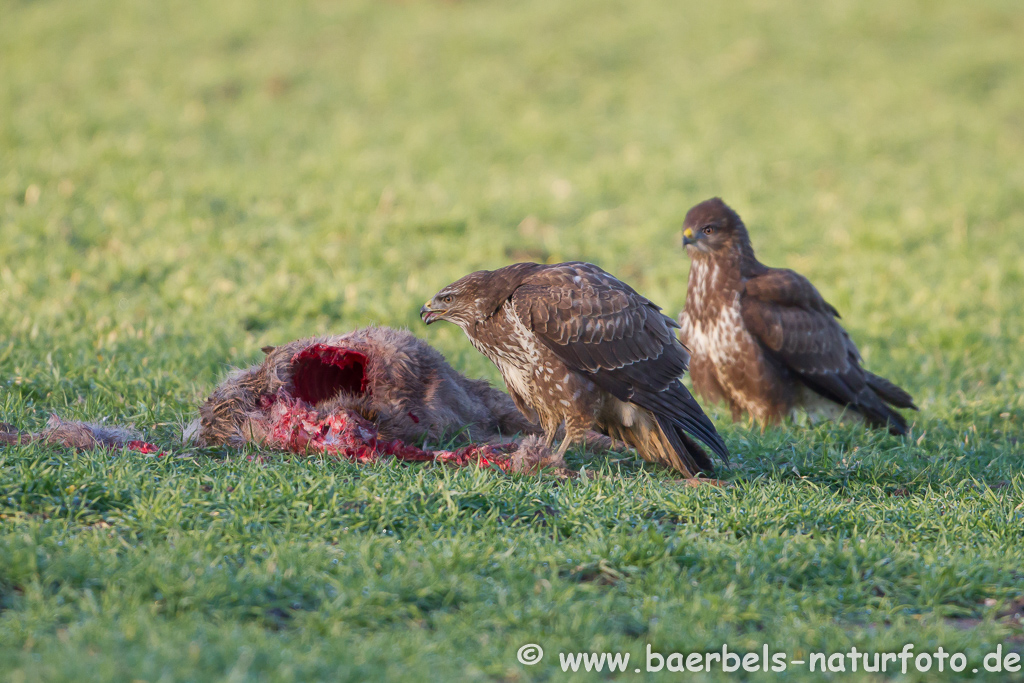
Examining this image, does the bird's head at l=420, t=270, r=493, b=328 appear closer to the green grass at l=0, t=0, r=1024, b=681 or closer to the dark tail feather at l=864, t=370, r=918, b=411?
the green grass at l=0, t=0, r=1024, b=681

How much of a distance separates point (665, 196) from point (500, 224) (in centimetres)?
226

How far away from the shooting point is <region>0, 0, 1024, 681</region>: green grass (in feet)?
11.8

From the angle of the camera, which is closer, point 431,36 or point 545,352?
point 545,352

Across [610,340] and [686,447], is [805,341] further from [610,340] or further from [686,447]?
[610,340]

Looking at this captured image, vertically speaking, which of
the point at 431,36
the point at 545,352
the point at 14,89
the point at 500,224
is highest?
the point at 431,36

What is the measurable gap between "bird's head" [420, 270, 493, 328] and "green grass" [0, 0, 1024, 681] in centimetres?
92

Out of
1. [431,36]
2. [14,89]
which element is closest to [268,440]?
[14,89]

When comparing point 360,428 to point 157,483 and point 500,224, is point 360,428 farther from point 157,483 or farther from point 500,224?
point 500,224

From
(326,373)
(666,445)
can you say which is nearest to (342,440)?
(326,373)

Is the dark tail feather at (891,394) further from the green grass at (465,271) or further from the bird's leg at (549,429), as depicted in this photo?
the bird's leg at (549,429)

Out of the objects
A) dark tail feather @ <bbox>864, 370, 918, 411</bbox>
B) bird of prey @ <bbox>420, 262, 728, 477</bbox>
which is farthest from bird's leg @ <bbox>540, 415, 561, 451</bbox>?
dark tail feather @ <bbox>864, 370, 918, 411</bbox>

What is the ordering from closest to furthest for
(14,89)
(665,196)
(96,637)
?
(96,637) → (665,196) → (14,89)

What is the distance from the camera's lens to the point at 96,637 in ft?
10.6

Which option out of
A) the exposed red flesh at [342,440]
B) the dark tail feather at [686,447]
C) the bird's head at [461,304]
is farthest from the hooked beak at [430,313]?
the dark tail feather at [686,447]
